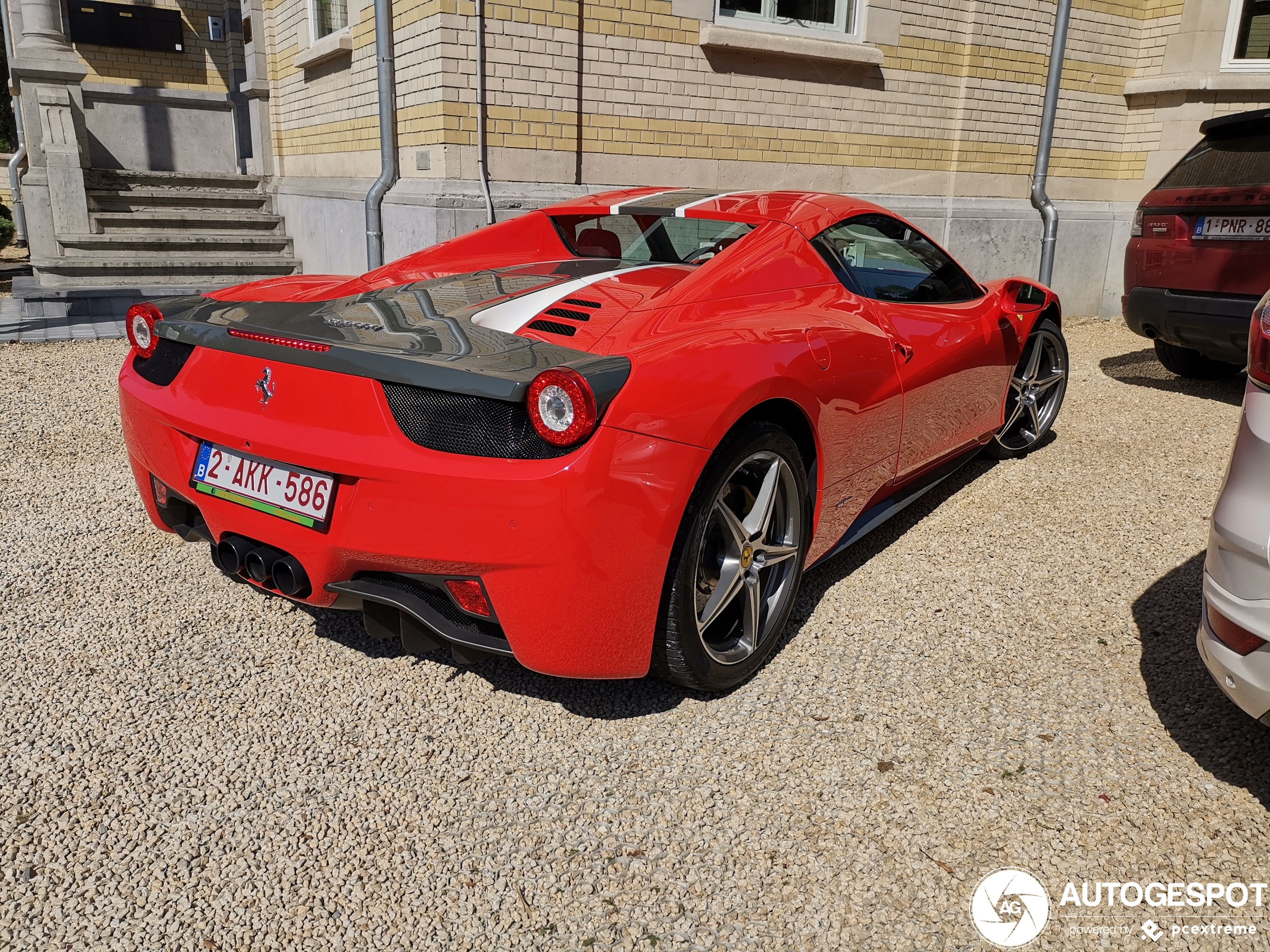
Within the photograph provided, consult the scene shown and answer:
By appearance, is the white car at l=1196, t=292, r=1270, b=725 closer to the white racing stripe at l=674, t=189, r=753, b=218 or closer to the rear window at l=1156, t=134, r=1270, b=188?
the white racing stripe at l=674, t=189, r=753, b=218

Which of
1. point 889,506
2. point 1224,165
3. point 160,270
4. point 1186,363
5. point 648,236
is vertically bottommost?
point 1186,363

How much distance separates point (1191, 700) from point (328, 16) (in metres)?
9.84

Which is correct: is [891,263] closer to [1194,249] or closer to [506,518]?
[506,518]

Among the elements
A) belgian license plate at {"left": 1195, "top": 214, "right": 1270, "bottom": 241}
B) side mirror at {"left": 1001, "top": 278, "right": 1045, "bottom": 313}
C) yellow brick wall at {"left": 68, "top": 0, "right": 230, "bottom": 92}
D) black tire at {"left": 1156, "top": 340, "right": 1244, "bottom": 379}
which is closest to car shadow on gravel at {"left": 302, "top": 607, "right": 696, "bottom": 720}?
side mirror at {"left": 1001, "top": 278, "right": 1045, "bottom": 313}

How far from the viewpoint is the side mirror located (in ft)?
14.2

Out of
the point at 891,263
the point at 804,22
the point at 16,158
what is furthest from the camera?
→ the point at 16,158

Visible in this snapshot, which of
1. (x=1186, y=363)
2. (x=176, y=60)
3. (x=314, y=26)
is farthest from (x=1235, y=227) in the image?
(x=176, y=60)

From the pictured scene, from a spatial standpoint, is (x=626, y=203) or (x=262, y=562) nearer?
(x=262, y=562)

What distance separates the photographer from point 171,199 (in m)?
10.6

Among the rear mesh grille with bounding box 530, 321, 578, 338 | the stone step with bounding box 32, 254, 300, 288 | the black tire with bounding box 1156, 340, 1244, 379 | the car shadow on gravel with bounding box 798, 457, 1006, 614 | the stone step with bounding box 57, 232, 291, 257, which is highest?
the rear mesh grille with bounding box 530, 321, 578, 338

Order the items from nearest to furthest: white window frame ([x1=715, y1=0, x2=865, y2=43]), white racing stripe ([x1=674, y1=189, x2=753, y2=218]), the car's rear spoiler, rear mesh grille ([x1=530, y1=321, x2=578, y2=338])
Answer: the car's rear spoiler < rear mesh grille ([x1=530, y1=321, x2=578, y2=338]) < white racing stripe ([x1=674, y1=189, x2=753, y2=218]) < white window frame ([x1=715, y1=0, x2=865, y2=43])

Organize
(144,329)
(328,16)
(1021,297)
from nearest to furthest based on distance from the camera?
(144,329), (1021,297), (328,16)

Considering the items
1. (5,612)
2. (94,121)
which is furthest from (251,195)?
(5,612)

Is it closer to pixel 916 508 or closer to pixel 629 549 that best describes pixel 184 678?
pixel 629 549
